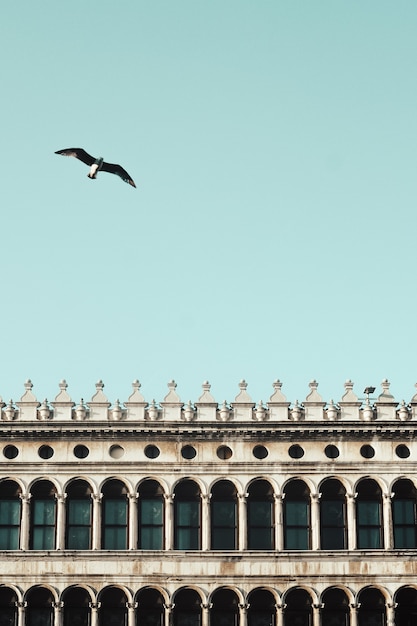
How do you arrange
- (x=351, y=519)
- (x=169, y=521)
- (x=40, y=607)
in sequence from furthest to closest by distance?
(x=351, y=519) < (x=169, y=521) < (x=40, y=607)

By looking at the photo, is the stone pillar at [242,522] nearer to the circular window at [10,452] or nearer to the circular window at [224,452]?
→ the circular window at [224,452]

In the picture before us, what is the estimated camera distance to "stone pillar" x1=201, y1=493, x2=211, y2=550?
6091 centimetres

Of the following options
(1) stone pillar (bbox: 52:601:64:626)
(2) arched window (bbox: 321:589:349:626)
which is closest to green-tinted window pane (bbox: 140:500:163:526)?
(1) stone pillar (bbox: 52:601:64:626)

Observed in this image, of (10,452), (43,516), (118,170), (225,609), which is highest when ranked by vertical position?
(118,170)

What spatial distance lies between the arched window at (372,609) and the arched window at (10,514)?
480 inches

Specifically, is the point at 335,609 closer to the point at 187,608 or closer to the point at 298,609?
the point at 298,609

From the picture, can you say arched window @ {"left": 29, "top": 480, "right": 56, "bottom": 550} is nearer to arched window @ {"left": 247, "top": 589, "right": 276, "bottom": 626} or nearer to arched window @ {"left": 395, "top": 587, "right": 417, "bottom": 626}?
arched window @ {"left": 247, "top": 589, "right": 276, "bottom": 626}

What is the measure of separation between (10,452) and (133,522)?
507cm

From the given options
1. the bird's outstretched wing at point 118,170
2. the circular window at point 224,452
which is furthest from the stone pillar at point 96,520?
the bird's outstretched wing at point 118,170

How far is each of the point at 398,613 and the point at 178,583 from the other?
25.2 feet

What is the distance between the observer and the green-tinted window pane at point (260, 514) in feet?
202

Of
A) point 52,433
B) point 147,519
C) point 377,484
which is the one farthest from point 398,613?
point 52,433

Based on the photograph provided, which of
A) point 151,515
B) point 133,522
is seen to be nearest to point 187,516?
point 151,515

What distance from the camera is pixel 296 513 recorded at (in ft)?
202
